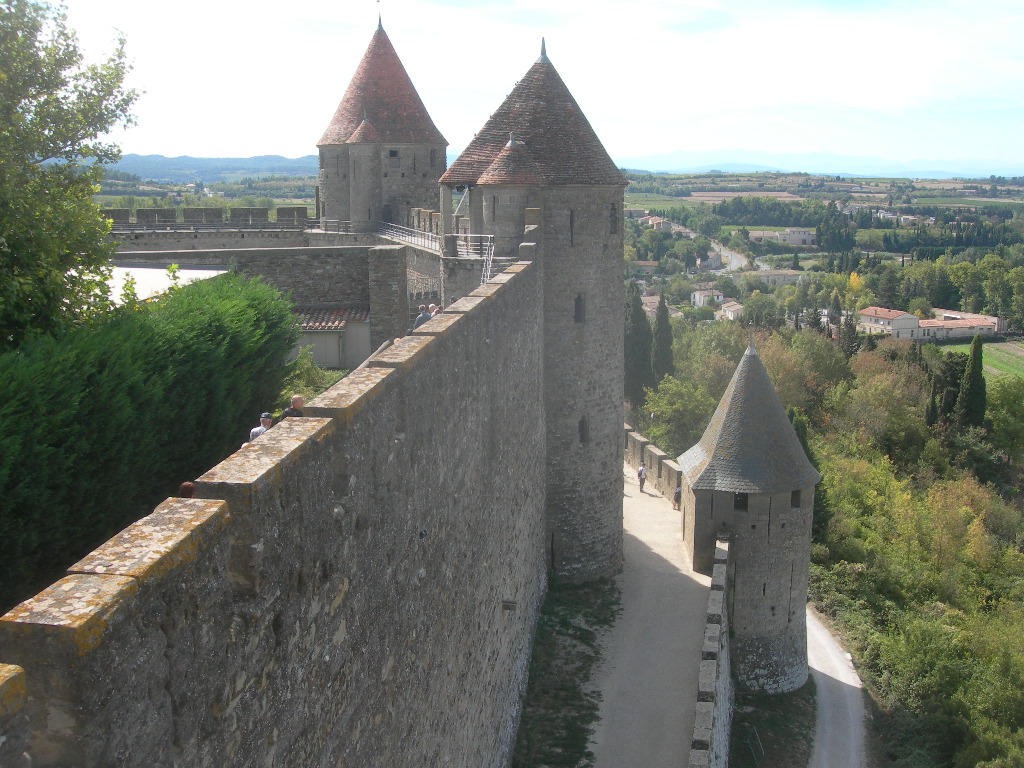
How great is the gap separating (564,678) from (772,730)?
5554mm

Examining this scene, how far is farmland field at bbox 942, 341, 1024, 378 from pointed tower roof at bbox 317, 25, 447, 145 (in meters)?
61.8

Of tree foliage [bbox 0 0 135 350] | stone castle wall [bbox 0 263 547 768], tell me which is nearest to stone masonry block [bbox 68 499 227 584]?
stone castle wall [bbox 0 263 547 768]

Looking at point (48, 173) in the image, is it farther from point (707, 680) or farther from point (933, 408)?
point (933, 408)

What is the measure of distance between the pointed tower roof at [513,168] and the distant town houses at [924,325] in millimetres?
78999

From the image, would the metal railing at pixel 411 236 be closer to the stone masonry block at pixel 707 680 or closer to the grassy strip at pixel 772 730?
the stone masonry block at pixel 707 680

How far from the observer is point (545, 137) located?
60.4 ft

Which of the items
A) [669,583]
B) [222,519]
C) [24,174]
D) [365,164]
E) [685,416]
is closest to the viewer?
[222,519]

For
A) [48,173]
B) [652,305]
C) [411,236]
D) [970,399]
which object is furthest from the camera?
[652,305]

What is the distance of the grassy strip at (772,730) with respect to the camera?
59.7 feet

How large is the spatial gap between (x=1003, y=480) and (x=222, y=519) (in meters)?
51.1

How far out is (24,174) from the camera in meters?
10.3

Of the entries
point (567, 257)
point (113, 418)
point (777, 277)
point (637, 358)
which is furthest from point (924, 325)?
point (113, 418)

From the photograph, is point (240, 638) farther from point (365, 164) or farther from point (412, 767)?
point (365, 164)

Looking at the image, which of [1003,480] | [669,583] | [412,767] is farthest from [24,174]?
[1003,480]
